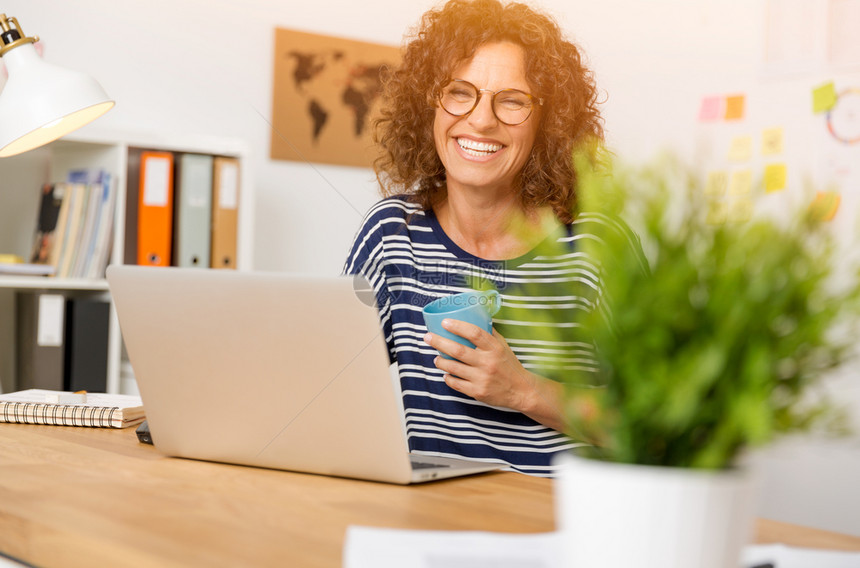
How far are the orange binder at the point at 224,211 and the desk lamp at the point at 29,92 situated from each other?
53.6 inches

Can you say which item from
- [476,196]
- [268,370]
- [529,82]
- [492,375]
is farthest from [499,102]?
[268,370]

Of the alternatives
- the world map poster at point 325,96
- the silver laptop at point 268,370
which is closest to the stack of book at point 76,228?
the world map poster at point 325,96

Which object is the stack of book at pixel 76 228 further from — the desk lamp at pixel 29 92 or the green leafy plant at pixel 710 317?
the green leafy plant at pixel 710 317

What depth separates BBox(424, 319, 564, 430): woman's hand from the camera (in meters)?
1.22

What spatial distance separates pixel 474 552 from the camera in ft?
2.16

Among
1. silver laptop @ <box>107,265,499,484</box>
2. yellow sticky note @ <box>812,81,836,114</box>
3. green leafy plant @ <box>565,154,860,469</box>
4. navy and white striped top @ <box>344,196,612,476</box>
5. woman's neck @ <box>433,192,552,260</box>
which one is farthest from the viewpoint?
yellow sticky note @ <box>812,81,836,114</box>

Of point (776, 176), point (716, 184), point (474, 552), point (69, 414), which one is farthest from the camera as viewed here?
point (776, 176)

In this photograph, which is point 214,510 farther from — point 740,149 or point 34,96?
point 740,149

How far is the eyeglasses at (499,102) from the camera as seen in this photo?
164cm

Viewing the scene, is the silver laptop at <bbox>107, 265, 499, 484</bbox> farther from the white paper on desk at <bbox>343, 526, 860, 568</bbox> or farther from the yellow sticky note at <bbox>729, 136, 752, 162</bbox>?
the yellow sticky note at <bbox>729, 136, 752, 162</bbox>

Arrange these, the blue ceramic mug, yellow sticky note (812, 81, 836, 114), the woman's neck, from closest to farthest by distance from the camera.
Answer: the blue ceramic mug, the woman's neck, yellow sticky note (812, 81, 836, 114)

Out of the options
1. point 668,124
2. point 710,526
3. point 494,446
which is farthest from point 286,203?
point 710,526

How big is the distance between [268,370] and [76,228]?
181cm

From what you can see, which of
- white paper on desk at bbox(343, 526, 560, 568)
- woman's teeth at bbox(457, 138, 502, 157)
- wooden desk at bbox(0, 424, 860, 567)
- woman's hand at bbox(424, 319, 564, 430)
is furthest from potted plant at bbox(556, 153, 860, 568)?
woman's teeth at bbox(457, 138, 502, 157)
